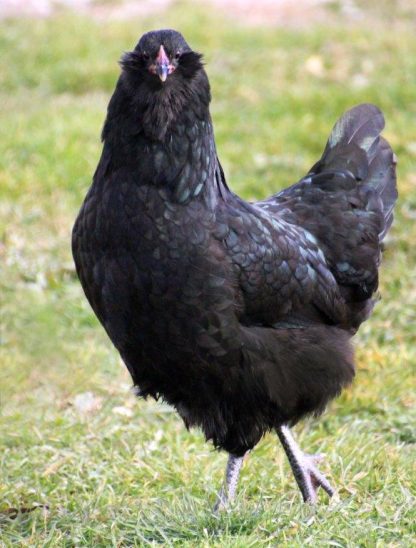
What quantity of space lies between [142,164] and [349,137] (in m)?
1.47

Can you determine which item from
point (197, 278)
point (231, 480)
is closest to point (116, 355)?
point (231, 480)

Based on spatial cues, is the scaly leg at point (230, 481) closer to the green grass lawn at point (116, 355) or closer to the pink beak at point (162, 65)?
the green grass lawn at point (116, 355)

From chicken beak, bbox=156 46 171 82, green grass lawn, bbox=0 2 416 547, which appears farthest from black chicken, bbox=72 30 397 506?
green grass lawn, bbox=0 2 416 547

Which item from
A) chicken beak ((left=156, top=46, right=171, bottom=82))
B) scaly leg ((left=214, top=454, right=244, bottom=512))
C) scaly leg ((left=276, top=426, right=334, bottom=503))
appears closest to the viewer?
chicken beak ((left=156, top=46, right=171, bottom=82))

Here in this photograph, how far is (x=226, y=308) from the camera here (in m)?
4.03

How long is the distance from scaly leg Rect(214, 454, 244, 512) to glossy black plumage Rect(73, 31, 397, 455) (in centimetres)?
8

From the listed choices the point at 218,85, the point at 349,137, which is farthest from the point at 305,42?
the point at 349,137

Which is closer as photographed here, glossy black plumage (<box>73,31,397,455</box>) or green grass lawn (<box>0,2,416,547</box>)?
glossy black plumage (<box>73,31,397,455</box>)

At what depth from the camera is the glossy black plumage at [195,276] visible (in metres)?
3.95

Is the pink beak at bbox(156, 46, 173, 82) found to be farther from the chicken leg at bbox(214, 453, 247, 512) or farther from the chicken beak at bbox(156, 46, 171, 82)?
the chicken leg at bbox(214, 453, 247, 512)

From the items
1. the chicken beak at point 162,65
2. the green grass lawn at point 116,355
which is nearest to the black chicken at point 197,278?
the chicken beak at point 162,65

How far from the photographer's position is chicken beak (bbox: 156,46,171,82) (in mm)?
3850

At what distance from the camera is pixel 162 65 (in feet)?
12.7

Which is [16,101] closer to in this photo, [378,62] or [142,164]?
[378,62]
